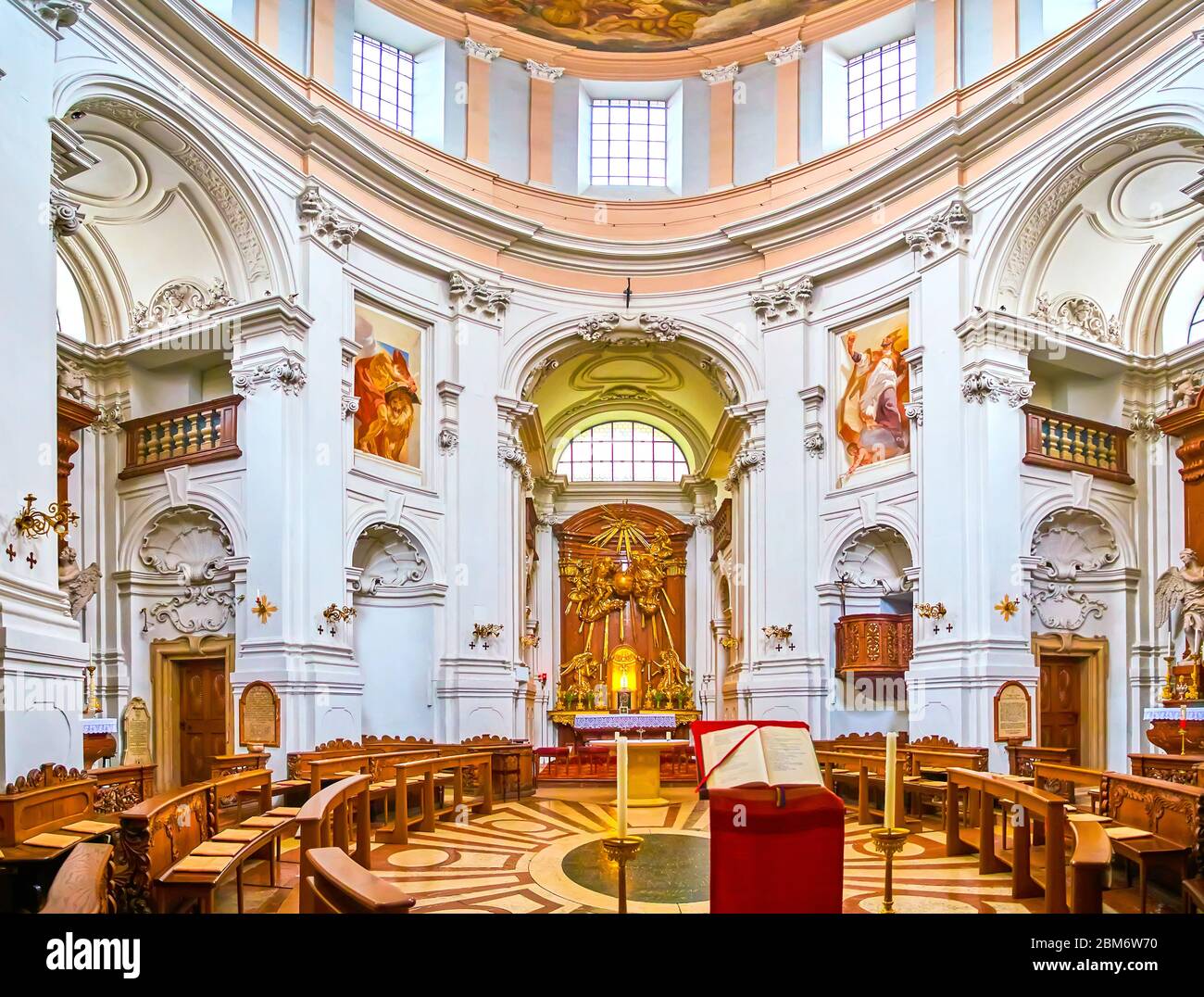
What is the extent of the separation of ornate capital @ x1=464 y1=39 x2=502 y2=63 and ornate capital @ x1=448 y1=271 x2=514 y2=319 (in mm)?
4211

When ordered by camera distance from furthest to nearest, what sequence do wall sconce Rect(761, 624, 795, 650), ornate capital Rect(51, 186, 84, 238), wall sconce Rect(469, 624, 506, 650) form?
wall sconce Rect(761, 624, 795, 650) < wall sconce Rect(469, 624, 506, 650) < ornate capital Rect(51, 186, 84, 238)

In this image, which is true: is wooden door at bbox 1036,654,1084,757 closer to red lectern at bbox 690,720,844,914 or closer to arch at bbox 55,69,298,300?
red lectern at bbox 690,720,844,914

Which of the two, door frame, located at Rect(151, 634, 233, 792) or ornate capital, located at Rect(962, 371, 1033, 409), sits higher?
ornate capital, located at Rect(962, 371, 1033, 409)

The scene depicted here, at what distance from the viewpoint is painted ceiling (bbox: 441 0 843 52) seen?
18.6 metres

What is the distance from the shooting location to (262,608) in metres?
13.6

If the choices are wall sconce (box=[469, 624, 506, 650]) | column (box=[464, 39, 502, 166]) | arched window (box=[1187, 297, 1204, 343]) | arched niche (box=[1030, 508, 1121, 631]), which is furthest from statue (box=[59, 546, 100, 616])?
arched window (box=[1187, 297, 1204, 343])

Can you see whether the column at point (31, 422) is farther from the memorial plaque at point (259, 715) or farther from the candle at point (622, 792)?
the candle at point (622, 792)

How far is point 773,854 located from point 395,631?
500 inches

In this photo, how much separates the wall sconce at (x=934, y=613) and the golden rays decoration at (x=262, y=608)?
906cm

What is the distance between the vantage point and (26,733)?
7805mm
